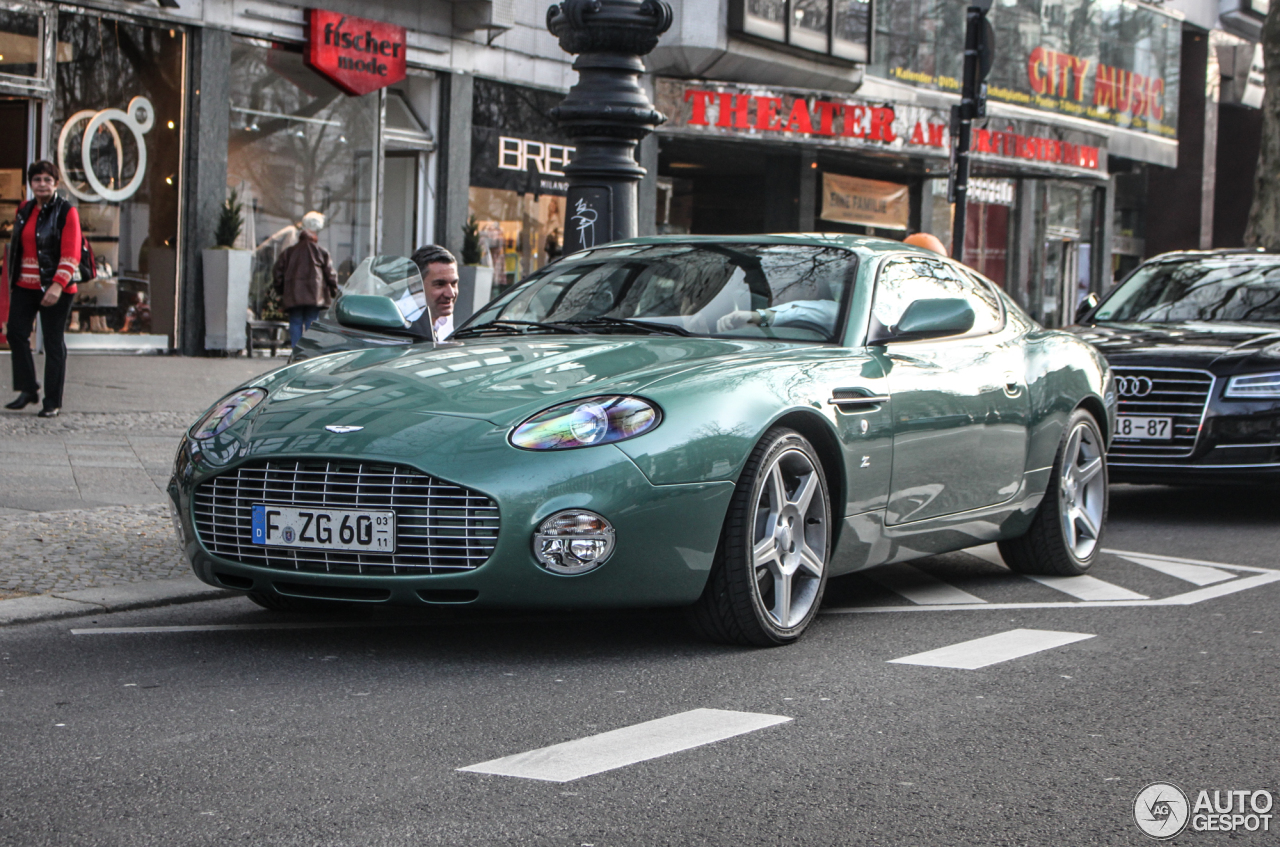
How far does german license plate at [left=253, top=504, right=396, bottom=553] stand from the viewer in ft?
15.4

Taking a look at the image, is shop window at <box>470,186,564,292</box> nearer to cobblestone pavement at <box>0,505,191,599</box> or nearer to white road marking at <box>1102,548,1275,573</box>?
cobblestone pavement at <box>0,505,191,599</box>

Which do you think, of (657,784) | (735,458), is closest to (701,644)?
(735,458)

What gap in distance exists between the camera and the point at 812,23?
23.8 m

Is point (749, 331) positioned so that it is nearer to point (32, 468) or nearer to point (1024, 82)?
point (32, 468)

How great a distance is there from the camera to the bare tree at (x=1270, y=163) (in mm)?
23250

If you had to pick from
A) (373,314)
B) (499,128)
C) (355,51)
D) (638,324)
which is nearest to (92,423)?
(373,314)

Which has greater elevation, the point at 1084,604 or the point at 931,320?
the point at 931,320

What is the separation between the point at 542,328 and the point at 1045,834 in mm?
3141

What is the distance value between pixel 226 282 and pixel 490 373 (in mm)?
13255

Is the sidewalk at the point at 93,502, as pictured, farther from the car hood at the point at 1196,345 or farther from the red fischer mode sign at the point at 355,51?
the red fischer mode sign at the point at 355,51

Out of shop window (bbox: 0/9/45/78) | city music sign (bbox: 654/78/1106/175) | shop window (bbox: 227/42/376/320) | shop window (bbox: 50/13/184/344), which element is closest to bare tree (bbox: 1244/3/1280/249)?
city music sign (bbox: 654/78/1106/175)

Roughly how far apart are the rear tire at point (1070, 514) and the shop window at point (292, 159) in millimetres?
12909

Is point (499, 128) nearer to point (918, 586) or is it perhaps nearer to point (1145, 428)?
point (1145, 428)

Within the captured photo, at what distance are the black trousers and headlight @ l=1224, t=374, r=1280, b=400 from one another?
7594mm
